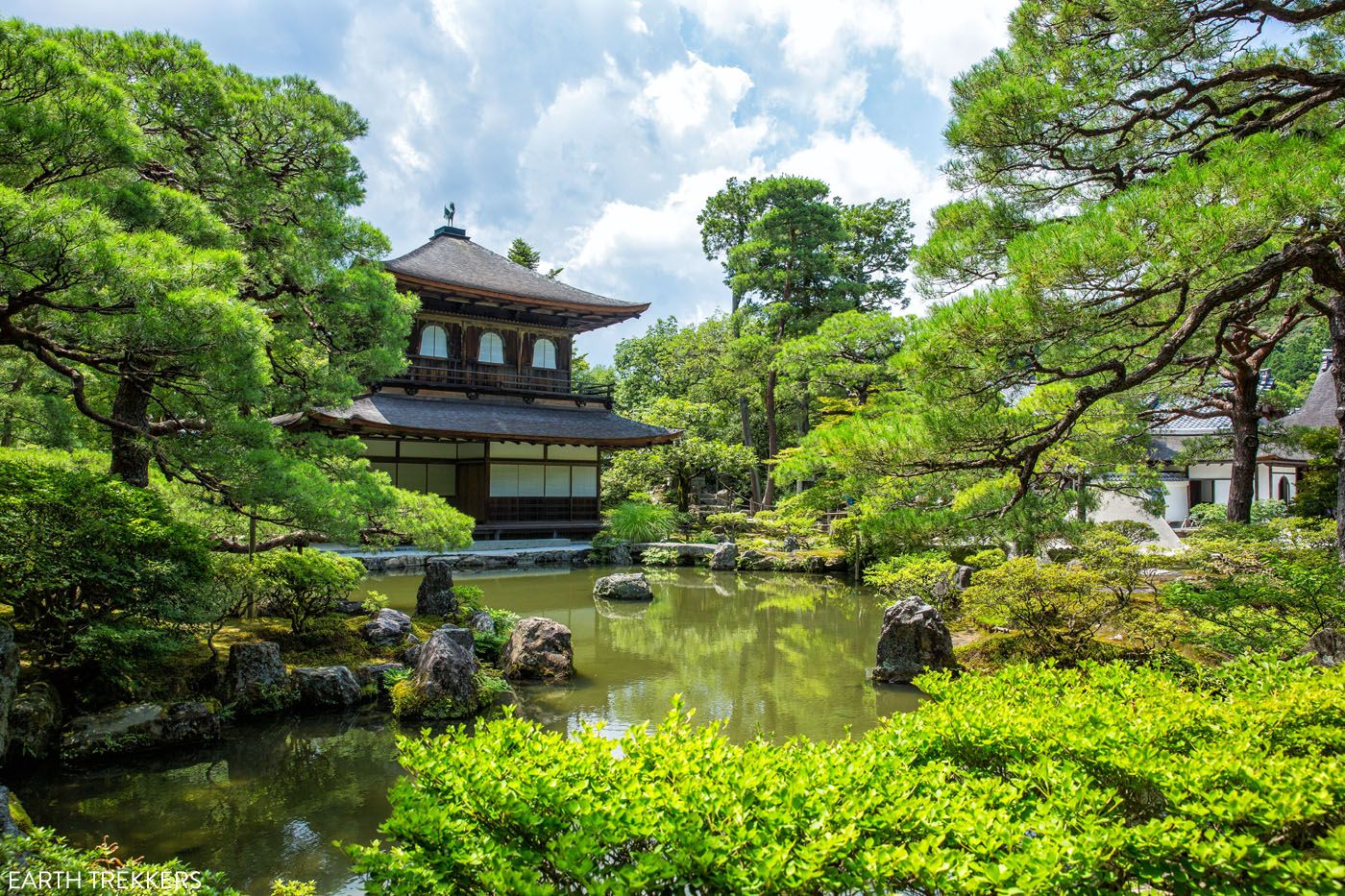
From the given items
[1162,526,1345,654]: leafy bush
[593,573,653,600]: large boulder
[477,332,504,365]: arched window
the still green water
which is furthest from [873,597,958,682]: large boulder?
[477,332,504,365]: arched window

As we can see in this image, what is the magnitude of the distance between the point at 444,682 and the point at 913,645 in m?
4.49

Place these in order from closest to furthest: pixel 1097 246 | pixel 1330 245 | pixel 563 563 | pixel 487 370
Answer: pixel 1097 246, pixel 1330 245, pixel 563 563, pixel 487 370

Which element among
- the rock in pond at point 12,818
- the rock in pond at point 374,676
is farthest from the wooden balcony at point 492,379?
the rock in pond at point 12,818

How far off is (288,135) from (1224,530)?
10.6 m

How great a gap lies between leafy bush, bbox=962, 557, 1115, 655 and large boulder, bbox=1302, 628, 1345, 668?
1788mm

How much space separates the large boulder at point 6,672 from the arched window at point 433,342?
13900 mm

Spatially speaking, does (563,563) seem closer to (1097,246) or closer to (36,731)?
(36,731)

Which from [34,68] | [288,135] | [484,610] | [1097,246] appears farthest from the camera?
[484,610]

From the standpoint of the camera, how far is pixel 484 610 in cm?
881

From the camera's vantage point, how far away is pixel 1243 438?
8.57m

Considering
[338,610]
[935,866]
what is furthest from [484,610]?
[935,866]

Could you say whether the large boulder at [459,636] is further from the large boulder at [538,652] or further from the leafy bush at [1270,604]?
the leafy bush at [1270,604]

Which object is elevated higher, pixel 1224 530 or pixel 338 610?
pixel 1224 530

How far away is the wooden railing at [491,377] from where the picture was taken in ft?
56.9
